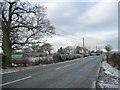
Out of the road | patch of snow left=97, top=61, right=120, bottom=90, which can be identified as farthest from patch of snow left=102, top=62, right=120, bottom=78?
the road

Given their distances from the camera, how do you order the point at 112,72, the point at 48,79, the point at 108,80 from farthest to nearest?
the point at 112,72
the point at 48,79
the point at 108,80

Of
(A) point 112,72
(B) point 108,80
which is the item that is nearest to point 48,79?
(B) point 108,80

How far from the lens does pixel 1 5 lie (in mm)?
31891

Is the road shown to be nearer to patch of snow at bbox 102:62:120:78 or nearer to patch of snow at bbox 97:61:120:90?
patch of snow at bbox 97:61:120:90

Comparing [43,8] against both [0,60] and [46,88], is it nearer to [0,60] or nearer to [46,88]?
[0,60]

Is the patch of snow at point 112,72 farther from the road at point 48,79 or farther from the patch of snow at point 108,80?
the road at point 48,79

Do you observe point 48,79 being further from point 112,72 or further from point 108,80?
point 112,72

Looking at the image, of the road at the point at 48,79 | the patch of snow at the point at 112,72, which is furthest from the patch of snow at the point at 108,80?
the road at the point at 48,79

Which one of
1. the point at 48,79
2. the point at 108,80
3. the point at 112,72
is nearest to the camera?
the point at 108,80

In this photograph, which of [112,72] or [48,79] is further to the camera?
[112,72]

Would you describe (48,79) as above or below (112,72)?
above

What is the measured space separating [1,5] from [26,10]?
11.5ft

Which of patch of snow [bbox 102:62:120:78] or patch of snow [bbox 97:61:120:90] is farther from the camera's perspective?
patch of snow [bbox 102:62:120:78]

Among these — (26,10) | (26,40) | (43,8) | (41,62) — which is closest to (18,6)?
(26,10)
